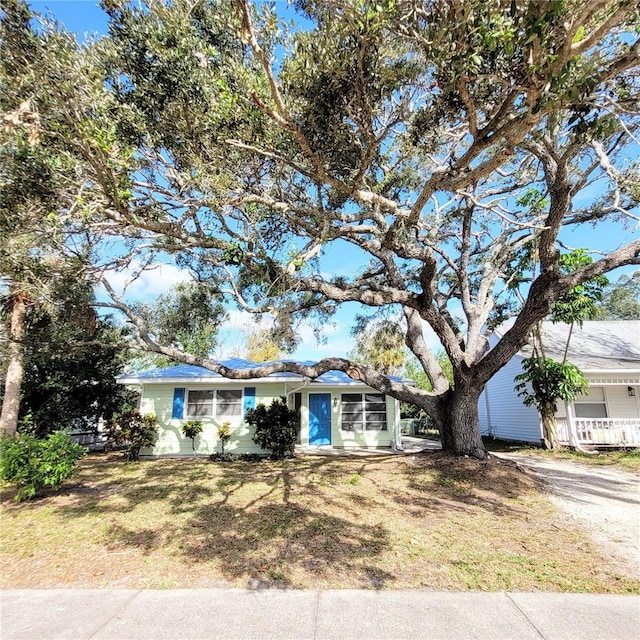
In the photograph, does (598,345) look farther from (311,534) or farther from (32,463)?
(32,463)

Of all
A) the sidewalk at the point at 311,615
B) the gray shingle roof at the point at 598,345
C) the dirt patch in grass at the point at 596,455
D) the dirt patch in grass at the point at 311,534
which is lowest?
the sidewalk at the point at 311,615

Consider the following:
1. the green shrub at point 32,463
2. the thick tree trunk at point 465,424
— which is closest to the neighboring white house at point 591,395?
the thick tree trunk at point 465,424

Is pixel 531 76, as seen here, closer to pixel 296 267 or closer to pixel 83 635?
pixel 296 267

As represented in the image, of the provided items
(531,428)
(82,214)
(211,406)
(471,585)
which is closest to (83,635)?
(471,585)

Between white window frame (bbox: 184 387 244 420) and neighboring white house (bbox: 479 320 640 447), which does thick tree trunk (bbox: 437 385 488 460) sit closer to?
neighboring white house (bbox: 479 320 640 447)

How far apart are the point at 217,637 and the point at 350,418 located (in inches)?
446

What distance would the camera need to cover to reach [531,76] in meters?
3.80

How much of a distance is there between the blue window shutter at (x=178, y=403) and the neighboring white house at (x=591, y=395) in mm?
12706

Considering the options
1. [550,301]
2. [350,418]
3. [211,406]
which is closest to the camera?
[550,301]

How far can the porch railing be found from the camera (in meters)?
12.5

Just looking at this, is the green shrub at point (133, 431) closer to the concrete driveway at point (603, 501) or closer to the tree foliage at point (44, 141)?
the tree foliage at point (44, 141)

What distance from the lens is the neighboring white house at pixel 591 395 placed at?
12.9 meters

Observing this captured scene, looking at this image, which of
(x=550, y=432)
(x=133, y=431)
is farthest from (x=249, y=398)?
(x=550, y=432)

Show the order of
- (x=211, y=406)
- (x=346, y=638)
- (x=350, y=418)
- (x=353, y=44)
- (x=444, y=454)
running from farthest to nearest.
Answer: (x=350, y=418)
(x=211, y=406)
(x=444, y=454)
(x=353, y=44)
(x=346, y=638)
